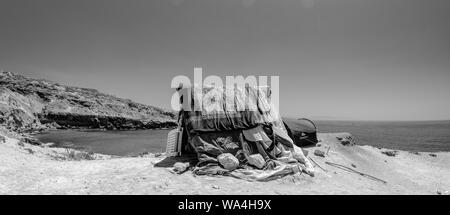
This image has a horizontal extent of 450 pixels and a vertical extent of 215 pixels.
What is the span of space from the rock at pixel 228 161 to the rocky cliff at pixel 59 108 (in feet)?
117

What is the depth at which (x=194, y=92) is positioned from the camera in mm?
10039

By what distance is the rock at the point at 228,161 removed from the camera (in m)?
8.29

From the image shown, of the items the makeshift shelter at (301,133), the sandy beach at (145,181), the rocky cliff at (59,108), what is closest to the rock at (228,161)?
the sandy beach at (145,181)

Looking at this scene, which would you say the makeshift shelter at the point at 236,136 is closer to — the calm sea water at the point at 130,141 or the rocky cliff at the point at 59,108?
the calm sea water at the point at 130,141

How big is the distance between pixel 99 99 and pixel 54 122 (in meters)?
13.1

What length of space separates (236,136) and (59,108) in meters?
44.9

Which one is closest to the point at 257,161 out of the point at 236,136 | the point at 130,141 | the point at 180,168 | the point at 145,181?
the point at 236,136

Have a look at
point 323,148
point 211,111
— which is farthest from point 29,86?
point 323,148

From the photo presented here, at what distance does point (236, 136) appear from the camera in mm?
9328

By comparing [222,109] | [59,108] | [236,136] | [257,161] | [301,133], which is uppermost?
[222,109]

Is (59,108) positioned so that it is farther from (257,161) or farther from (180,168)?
(257,161)

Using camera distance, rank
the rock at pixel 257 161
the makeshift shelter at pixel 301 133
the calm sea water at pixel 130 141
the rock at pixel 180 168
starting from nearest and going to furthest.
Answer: the rock at pixel 180 168
the rock at pixel 257 161
the makeshift shelter at pixel 301 133
the calm sea water at pixel 130 141

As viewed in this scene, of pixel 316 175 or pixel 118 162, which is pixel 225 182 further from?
pixel 118 162

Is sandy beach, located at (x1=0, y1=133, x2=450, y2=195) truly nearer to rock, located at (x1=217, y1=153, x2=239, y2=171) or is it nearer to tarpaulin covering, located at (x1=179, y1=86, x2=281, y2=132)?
rock, located at (x1=217, y1=153, x2=239, y2=171)
